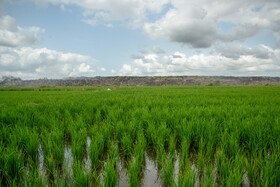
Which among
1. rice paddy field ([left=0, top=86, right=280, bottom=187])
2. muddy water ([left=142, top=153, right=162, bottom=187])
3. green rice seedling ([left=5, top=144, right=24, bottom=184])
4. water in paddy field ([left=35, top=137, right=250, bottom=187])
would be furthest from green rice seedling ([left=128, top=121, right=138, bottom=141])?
green rice seedling ([left=5, top=144, right=24, bottom=184])

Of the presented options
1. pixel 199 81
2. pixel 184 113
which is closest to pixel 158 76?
pixel 199 81

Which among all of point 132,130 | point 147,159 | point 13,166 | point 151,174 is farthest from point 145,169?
point 13,166

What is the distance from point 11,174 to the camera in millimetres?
1392

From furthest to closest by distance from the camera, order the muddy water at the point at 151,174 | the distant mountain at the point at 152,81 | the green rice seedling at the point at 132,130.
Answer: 1. the distant mountain at the point at 152,81
2. the green rice seedling at the point at 132,130
3. the muddy water at the point at 151,174

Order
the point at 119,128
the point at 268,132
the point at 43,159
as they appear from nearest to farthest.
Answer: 1. the point at 43,159
2. the point at 268,132
3. the point at 119,128

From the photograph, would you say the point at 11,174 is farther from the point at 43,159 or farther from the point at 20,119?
the point at 20,119

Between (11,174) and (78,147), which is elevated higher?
(78,147)

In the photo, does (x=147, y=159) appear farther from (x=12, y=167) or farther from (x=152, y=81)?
(x=152, y=81)

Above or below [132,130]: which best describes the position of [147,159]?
below

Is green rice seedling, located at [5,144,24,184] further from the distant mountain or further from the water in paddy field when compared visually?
the distant mountain

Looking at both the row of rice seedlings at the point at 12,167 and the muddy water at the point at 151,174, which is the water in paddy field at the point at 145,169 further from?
the row of rice seedlings at the point at 12,167

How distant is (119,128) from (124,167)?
2.66ft

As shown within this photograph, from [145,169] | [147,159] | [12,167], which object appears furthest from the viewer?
[147,159]

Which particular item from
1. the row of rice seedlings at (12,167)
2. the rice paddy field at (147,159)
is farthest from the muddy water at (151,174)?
the row of rice seedlings at (12,167)
